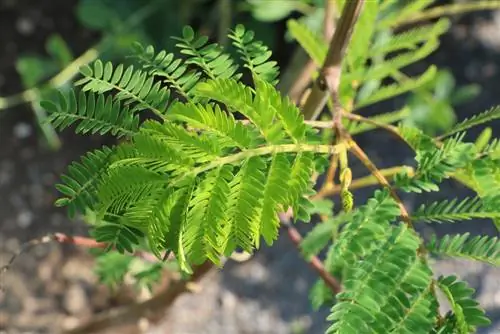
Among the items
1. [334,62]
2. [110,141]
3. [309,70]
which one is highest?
[334,62]

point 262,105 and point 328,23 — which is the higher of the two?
point 262,105

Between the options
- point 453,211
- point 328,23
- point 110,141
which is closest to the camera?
point 453,211

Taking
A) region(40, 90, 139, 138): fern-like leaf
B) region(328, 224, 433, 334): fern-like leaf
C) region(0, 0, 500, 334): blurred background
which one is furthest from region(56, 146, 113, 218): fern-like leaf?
region(0, 0, 500, 334): blurred background

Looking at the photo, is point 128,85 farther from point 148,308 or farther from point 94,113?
point 148,308

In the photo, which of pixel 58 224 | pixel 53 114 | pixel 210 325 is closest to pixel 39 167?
pixel 58 224

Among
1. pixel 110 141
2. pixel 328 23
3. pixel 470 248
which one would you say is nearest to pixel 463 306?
pixel 470 248

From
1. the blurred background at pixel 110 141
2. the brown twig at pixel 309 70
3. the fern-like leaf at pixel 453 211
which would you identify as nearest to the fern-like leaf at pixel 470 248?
the fern-like leaf at pixel 453 211

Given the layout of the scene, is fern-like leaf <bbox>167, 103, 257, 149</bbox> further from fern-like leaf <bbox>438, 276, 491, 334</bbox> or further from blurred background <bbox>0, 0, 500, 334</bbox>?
blurred background <bbox>0, 0, 500, 334</bbox>

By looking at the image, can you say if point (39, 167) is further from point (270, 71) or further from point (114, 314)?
point (270, 71)
